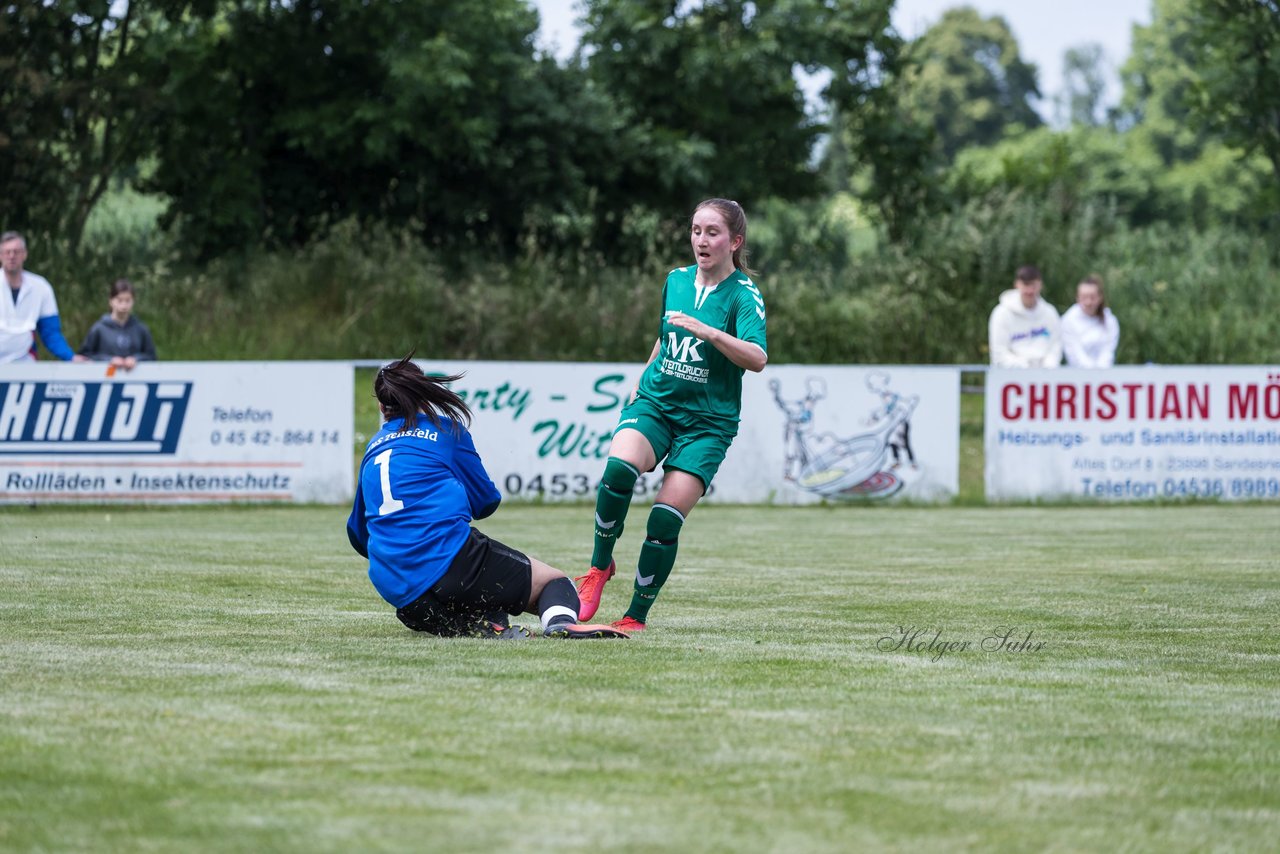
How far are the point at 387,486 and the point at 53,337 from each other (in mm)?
9264

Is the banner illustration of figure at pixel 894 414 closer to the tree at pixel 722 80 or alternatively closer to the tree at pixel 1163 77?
the tree at pixel 722 80

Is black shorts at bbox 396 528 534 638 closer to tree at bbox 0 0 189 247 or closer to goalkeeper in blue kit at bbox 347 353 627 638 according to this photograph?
goalkeeper in blue kit at bbox 347 353 627 638

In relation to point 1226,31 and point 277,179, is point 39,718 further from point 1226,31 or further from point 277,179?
point 1226,31

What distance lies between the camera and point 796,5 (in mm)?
27203

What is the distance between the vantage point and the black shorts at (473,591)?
6.42 meters

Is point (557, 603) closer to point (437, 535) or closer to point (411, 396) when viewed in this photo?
point (437, 535)

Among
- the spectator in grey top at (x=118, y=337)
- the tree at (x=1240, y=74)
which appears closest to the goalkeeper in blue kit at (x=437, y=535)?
the spectator in grey top at (x=118, y=337)

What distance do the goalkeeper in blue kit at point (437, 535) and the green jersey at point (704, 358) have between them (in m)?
0.94

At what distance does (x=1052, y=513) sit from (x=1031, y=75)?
76.3 m

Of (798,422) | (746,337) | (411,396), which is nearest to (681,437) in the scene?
(746,337)

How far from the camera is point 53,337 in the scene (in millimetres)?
14828

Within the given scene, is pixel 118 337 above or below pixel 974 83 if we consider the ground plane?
below

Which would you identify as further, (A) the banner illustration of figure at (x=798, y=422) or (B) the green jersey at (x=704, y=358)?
(A) the banner illustration of figure at (x=798, y=422)

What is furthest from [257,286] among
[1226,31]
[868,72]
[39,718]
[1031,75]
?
[1031,75]
